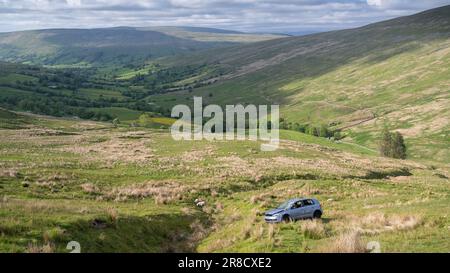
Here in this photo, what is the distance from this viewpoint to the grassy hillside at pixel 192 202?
20.7 meters

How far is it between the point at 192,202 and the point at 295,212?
39.1 ft

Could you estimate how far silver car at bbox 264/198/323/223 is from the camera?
87.9 ft

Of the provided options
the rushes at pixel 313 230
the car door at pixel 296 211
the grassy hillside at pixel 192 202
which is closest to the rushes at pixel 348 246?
the grassy hillside at pixel 192 202

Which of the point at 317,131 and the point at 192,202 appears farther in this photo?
the point at 317,131

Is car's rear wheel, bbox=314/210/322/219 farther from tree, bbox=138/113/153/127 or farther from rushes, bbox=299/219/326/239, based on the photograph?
tree, bbox=138/113/153/127

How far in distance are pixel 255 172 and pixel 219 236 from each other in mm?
27142

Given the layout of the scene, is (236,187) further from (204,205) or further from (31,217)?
(31,217)

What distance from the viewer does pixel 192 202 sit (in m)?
37.0

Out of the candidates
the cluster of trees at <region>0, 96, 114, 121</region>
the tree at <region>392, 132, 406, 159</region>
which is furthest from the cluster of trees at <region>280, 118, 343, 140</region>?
the cluster of trees at <region>0, 96, 114, 121</region>

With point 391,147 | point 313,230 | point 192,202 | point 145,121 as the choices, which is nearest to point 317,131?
point 391,147

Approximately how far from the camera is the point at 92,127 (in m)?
108

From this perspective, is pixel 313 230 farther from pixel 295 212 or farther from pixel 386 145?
pixel 386 145

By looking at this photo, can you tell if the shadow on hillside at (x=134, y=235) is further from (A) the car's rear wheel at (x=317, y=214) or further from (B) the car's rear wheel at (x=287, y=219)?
(A) the car's rear wheel at (x=317, y=214)
